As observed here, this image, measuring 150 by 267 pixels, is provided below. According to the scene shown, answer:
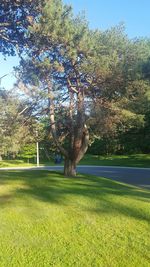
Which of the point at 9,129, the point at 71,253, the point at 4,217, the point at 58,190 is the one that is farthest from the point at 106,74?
the point at 71,253

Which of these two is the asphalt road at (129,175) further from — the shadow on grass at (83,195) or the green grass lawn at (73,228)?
the green grass lawn at (73,228)

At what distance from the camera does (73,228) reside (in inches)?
296

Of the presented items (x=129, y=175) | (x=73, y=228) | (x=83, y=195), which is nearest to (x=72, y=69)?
(x=83, y=195)

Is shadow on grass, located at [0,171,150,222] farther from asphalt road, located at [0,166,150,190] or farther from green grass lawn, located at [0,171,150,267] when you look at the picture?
asphalt road, located at [0,166,150,190]

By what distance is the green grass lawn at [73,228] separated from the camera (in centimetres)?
605

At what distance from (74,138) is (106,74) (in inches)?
127

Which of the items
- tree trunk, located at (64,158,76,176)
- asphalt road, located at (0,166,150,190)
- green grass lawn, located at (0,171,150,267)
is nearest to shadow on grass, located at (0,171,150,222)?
green grass lawn, located at (0,171,150,267)

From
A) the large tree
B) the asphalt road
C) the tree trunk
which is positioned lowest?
the asphalt road

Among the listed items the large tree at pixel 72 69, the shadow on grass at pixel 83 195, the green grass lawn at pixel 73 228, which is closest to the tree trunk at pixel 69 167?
the large tree at pixel 72 69

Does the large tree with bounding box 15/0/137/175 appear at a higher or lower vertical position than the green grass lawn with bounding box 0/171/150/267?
higher

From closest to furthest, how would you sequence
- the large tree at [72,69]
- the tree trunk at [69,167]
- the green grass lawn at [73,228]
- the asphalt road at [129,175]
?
the green grass lawn at [73,228] → the large tree at [72,69] → the tree trunk at [69,167] → the asphalt road at [129,175]

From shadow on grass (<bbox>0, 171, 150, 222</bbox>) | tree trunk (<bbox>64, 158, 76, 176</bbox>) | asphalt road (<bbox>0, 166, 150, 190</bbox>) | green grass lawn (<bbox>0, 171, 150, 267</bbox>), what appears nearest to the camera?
green grass lawn (<bbox>0, 171, 150, 267</bbox>)

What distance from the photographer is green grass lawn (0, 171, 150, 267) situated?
238 inches

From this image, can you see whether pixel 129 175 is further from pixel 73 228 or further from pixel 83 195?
pixel 73 228
